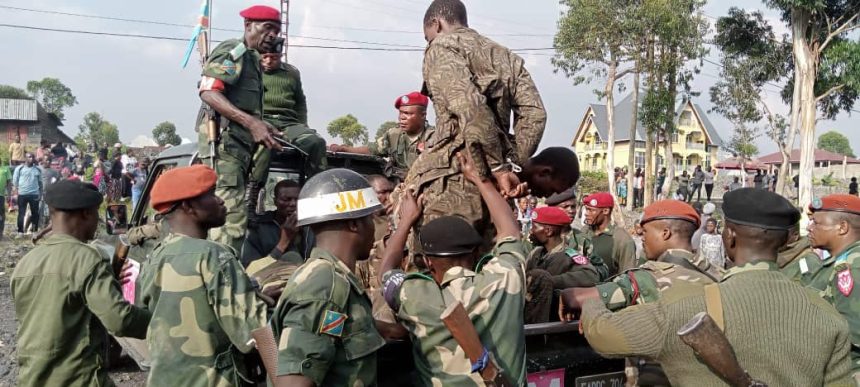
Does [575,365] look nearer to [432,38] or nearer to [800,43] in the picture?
[432,38]

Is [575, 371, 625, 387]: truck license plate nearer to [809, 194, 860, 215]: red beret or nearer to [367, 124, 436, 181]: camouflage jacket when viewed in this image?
[809, 194, 860, 215]: red beret

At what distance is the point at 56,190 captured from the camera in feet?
11.5

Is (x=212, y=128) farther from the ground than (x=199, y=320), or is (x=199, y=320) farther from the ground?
(x=212, y=128)

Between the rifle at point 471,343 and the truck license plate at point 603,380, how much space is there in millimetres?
822

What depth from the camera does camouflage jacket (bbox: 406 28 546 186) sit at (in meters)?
3.48

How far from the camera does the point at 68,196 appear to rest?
3521 millimetres

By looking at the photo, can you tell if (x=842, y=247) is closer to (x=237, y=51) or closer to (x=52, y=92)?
(x=237, y=51)

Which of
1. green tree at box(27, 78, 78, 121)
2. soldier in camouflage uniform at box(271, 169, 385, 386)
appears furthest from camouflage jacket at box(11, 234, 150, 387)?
green tree at box(27, 78, 78, 121)

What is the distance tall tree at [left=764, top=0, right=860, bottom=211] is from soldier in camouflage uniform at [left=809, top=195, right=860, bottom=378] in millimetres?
17800

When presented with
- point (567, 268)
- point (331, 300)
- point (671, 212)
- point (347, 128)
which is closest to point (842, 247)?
point (671, 212)

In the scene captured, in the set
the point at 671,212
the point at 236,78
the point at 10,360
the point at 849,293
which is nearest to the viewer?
the point at 671,212

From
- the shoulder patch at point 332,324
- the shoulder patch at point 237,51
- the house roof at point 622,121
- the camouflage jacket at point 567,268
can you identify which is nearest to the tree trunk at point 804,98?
the camouflage jacket at point 567,268

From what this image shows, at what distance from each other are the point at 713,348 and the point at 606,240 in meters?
4.47

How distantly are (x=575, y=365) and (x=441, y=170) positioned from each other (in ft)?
3.92
